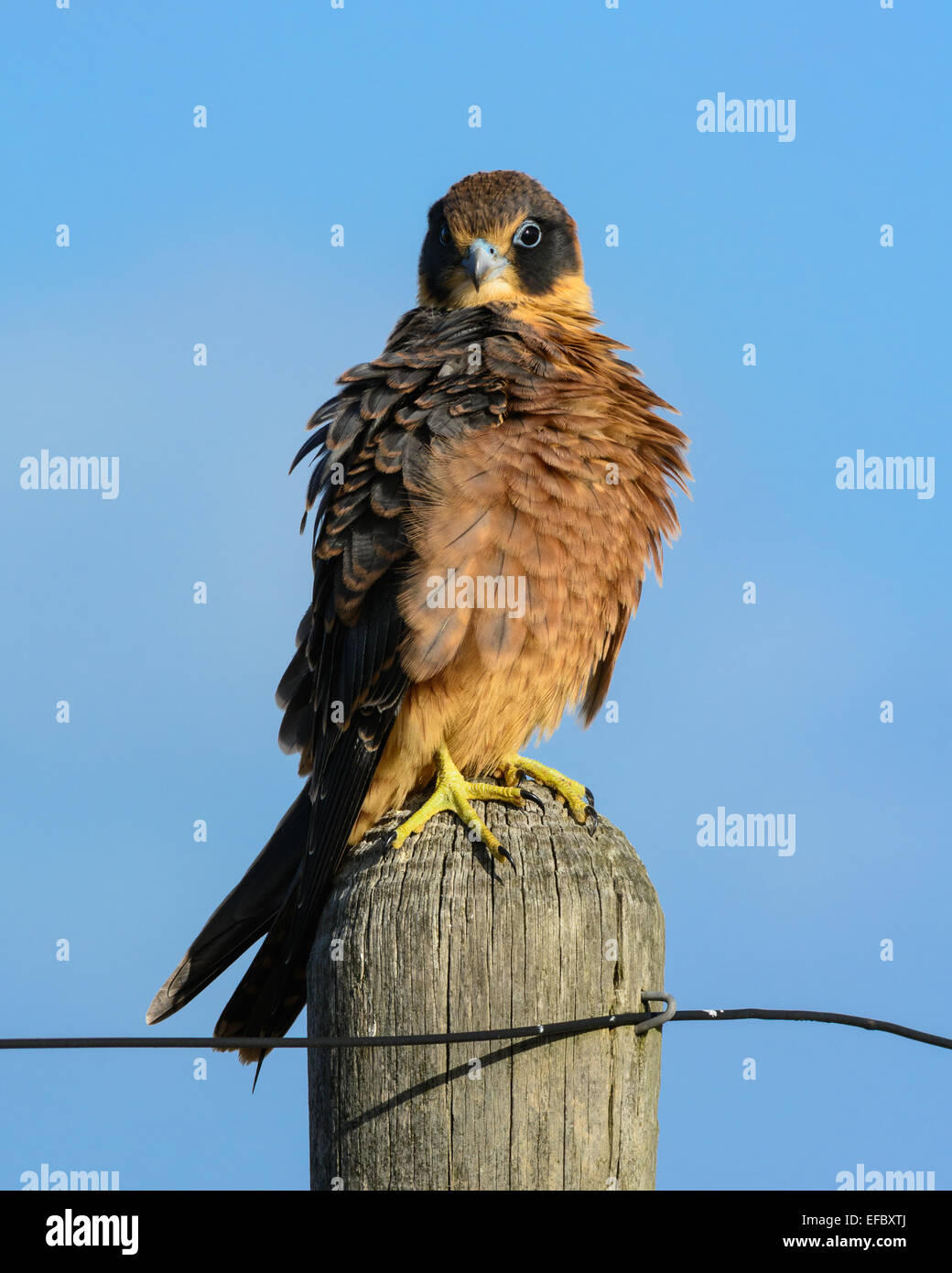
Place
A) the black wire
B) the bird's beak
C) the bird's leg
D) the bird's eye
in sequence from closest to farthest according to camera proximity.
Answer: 1. the black wire
2. the bird's leg
3. the bird's beak
4. the bird's eye

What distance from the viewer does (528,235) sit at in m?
4.31

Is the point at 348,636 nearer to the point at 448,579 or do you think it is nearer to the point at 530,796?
the point at 448,579

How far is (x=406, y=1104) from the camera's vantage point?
7.24ft

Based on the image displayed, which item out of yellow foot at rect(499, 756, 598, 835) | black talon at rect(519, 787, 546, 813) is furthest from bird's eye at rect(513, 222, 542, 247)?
black talon at rect(519, 787, 546, 813)

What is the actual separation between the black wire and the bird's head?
2509 millimetres

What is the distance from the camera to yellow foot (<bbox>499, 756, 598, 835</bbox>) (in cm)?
327

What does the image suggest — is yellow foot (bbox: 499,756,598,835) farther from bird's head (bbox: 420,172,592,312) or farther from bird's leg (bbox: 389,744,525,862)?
bird's head (bbox: 420,172,592,312)

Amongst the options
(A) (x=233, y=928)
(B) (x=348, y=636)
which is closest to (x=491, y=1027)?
(A) (x=233, y=928)

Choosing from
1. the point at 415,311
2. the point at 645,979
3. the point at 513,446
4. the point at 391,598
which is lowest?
the point at 645,979

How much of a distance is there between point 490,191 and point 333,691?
1902 mm

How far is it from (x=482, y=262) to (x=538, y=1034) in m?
2.68

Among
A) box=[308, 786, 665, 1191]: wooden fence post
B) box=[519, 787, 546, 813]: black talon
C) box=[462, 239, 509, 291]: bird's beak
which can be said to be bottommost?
box=[308, 786, 665, 1191]: wooden fence post
